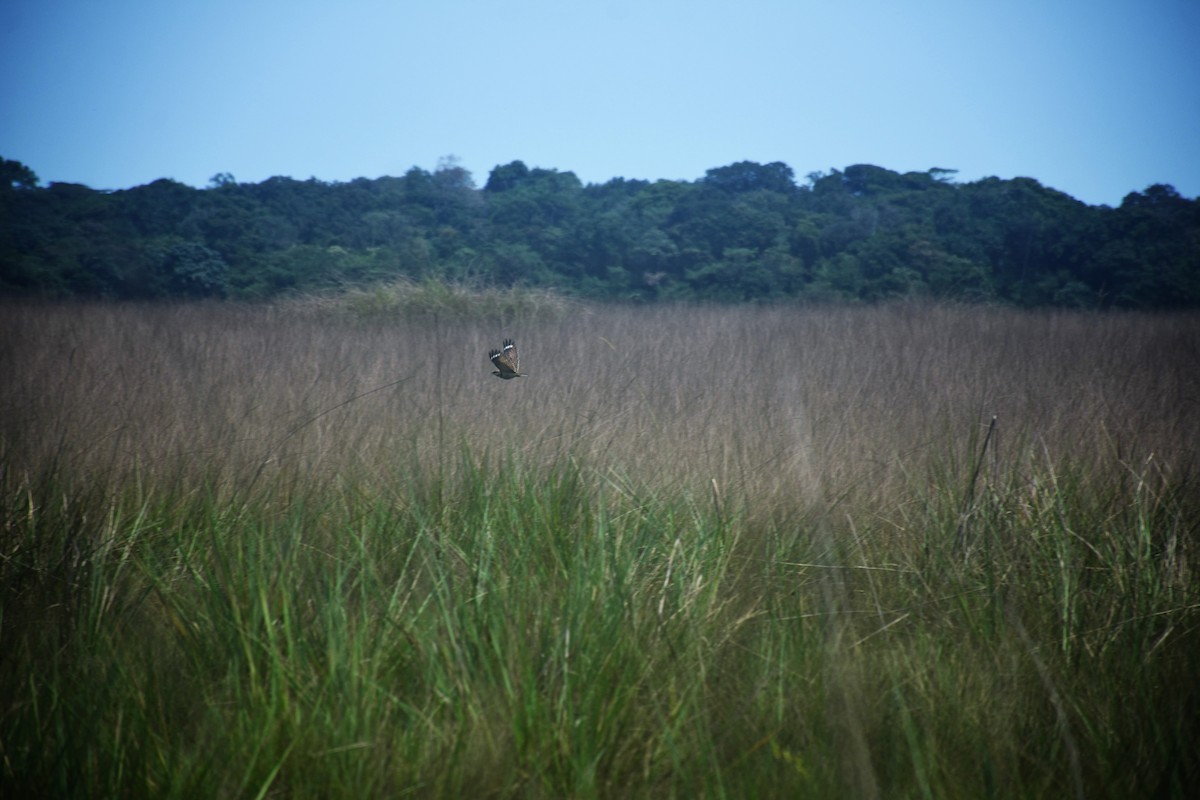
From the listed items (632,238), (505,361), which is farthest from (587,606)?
(632,238)

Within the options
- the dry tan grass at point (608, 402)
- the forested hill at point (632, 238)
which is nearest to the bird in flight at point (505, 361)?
the dry tan grass at point (608, 402)

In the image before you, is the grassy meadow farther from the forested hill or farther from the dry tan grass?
the forested hill

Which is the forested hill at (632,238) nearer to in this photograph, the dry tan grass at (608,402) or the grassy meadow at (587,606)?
the dry tan grass at (608,402)

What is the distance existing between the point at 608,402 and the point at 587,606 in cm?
279

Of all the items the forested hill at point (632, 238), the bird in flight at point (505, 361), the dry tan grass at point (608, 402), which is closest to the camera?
the bird in flight at point (505, 361)

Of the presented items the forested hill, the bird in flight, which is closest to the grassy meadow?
the bird in flight

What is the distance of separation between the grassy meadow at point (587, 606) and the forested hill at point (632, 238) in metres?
9.68

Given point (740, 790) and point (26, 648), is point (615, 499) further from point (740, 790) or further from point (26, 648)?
point (26, 648)

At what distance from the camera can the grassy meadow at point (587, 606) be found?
1.38m

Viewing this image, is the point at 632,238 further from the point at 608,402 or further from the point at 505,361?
the point at 505,361

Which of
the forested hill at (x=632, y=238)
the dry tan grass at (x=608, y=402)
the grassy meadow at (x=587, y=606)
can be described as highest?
the forested hill at (x=632, y=238)

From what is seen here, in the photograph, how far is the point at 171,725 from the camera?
1484mm

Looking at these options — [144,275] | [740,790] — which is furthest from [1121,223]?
[144,275]

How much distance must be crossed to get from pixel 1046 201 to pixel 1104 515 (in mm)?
16091
